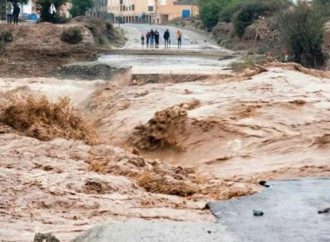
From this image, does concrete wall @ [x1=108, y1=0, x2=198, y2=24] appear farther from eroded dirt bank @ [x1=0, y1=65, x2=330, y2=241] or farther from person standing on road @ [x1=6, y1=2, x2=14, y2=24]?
eroded dirt bank @ [x1=0, y1=65, x2=330, y2=241]

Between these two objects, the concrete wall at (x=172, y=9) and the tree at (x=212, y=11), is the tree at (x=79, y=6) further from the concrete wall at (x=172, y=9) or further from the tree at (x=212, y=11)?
the concrete wall at (x=172, y=9)

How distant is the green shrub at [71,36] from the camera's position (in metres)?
51.5

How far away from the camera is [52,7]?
64562 mm

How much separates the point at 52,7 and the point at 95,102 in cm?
4219

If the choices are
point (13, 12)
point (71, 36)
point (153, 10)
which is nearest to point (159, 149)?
point (71, 36)

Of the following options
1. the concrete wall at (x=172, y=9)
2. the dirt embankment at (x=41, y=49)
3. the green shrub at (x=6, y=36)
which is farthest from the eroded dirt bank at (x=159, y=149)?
the concrete wall at (x=172, y=9)

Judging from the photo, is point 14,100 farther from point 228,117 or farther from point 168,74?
point 168,74

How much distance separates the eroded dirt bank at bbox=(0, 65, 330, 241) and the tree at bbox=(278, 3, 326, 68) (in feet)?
48.8

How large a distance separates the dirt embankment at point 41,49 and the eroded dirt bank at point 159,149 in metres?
19.3

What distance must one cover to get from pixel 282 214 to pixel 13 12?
5260 cm

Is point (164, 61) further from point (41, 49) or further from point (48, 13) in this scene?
point (48, 13)

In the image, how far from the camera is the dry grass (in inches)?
710

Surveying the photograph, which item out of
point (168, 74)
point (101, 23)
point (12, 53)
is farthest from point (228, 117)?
point (101, 23)

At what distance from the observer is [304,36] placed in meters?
40.5
